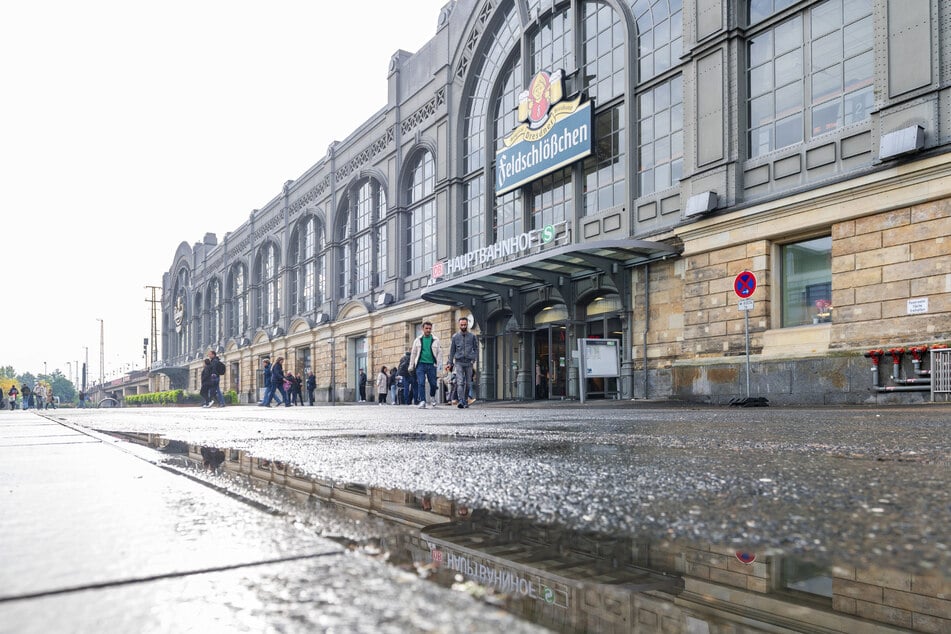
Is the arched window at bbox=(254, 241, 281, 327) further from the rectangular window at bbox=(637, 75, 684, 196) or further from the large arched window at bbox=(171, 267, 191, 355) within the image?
the rectangular window at bbox=(637, 75, 684, 196)

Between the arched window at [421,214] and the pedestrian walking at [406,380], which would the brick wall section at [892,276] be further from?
the arched window at [421,214]

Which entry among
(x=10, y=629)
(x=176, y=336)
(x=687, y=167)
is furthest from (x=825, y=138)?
(x=176, y=336)

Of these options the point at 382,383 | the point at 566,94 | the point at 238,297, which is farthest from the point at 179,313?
the point at 566,94

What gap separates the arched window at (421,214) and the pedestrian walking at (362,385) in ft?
18.6

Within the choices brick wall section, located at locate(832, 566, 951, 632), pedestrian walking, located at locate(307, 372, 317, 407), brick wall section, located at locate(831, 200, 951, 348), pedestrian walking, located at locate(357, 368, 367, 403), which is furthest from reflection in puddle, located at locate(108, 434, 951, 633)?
pedestrian walking, located at locate(307, 372, 317, 407)

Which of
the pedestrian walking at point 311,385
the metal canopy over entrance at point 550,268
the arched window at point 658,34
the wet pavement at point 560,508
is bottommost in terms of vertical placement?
the pedestrian walking at point 311,385

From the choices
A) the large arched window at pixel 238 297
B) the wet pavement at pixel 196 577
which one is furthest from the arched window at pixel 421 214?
the wet pavement at pixel 196 577

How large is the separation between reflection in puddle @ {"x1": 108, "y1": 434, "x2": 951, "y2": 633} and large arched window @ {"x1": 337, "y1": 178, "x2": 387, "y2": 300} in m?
31.0

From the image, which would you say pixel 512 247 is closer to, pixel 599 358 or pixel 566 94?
pixel 566 94

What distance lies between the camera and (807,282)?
1464 centimetres

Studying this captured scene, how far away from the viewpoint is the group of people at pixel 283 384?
24.3m

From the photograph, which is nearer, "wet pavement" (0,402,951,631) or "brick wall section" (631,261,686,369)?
"wet pavement" (0,402,951,631)

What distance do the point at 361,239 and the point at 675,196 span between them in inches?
816

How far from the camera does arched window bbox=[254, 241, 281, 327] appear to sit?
45531 mm
